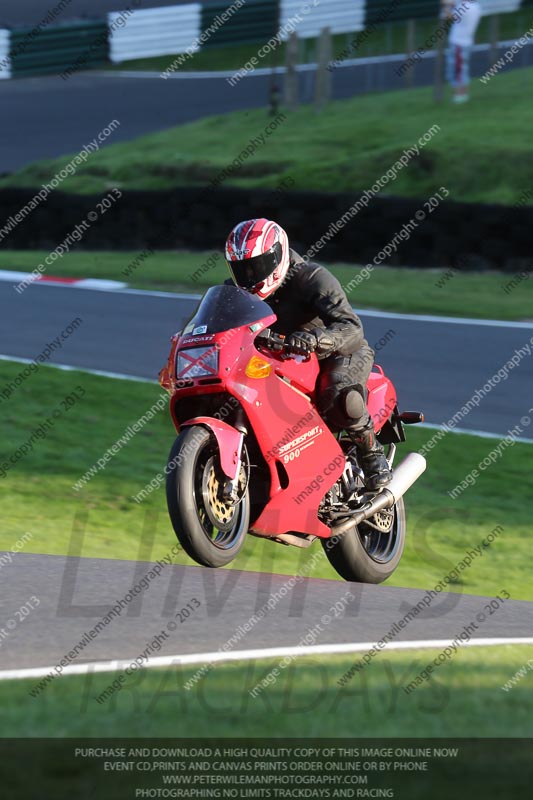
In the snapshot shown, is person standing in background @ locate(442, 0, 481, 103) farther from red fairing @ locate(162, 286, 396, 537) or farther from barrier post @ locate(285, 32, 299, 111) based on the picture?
red fairing @ locate(162, 286, 396, 537)

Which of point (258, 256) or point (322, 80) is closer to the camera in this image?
point (258, 256)

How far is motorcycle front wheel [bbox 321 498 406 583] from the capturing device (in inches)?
259

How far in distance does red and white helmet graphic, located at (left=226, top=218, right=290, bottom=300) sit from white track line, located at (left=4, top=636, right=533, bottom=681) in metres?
1.79

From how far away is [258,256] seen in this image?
19.2ft

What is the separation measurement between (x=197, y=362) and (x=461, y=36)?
1856 cm

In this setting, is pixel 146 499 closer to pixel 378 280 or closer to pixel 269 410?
pixel 269 410

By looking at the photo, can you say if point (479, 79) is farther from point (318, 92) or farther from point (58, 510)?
point (58, 510)

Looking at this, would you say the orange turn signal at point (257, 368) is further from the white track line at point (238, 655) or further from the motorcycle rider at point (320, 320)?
the white track line at point (238, 655)

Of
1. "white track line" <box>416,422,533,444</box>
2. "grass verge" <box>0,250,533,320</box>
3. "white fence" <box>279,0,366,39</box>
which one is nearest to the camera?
"white track line" <box>416,422,533,444</box>

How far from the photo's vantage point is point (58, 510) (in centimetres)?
802

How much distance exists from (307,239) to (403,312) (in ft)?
8.88

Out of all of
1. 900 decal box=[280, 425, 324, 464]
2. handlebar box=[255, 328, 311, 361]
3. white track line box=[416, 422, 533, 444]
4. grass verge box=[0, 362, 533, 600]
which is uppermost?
handlebar box=[255, 328, 311, 361]
